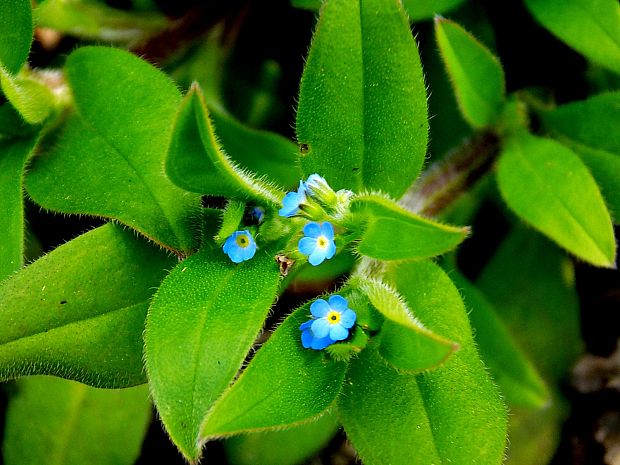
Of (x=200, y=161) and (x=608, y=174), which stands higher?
(x=200, y=161)

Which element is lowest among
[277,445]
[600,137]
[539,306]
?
[277,445]

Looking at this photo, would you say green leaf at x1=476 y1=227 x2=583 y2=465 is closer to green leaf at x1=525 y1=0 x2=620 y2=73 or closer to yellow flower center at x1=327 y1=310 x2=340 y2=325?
green leaf at x1=525 y1=0 x2=620 y2=73

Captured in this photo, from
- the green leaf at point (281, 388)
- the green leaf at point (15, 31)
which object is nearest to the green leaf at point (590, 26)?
the green leaf at point (281, 388)

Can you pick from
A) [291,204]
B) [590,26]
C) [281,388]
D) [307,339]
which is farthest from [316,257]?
[590,26]

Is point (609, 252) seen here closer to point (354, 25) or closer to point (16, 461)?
point (354, 25)

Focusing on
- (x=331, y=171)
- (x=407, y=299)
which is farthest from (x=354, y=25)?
(x=407, y=299)

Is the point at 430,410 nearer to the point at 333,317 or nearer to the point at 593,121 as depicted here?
the point at 333,317

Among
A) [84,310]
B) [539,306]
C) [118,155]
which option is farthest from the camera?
[539,306]

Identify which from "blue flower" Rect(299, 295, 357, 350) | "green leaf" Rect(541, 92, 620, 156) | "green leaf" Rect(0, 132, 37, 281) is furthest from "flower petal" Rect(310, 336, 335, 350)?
"green leaf" Rect(541, 92, 620, 156)
